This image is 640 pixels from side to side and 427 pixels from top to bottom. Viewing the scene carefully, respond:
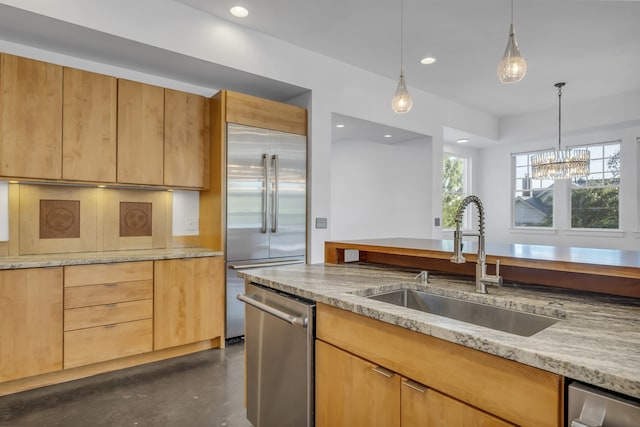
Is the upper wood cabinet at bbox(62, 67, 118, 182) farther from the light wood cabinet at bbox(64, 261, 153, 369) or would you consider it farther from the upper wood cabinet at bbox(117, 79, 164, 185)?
the light wood cabinet at bbox(64, 261, 153, 369)

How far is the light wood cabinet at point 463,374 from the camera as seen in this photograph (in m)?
0.82

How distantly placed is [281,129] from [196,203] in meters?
1.13

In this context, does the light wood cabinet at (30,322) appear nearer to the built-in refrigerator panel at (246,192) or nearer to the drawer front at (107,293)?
the drawer front at (107,293)

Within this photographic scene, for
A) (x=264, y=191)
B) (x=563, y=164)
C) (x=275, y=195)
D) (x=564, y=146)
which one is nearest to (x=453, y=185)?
(x=564, y=146)

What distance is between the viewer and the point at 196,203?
3594 mm

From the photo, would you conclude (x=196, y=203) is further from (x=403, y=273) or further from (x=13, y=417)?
(x=403, y=273)

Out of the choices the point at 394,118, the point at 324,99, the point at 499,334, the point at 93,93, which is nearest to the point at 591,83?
the point at 394,118

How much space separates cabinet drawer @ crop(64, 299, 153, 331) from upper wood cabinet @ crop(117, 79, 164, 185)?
1.00m

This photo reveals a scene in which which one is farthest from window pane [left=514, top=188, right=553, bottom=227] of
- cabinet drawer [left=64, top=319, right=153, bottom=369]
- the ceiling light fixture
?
cabinet drawer [left=64, top=319, right=153, bottom=369]

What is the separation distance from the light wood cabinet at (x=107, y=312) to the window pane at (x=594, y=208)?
625 cm

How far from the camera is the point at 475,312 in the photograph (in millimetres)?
1456

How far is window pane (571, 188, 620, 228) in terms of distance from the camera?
5.39m

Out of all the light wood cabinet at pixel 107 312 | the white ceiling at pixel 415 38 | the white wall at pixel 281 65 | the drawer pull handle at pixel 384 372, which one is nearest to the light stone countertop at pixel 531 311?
the drawer pull handle at pixel 384 372

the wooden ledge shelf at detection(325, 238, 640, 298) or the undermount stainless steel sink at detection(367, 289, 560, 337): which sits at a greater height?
the wooden ledge shelf at detection(325, 238, 640, 298)
